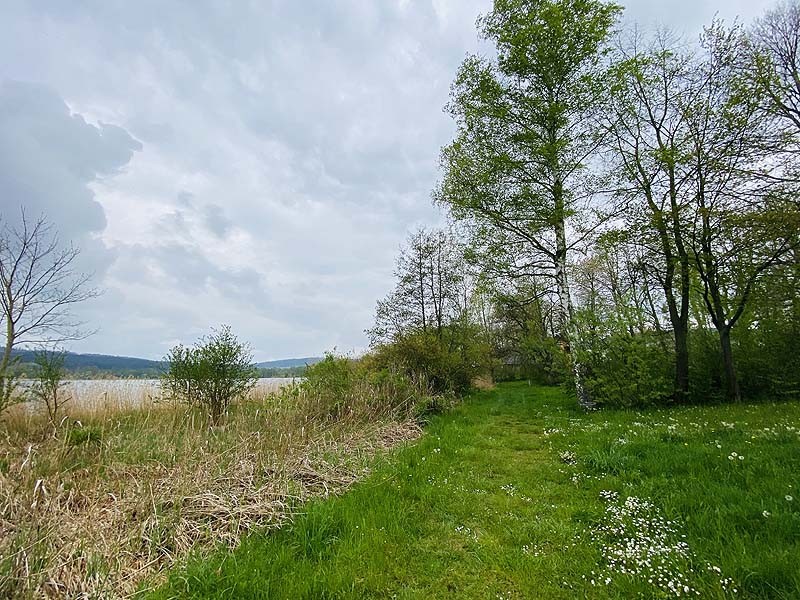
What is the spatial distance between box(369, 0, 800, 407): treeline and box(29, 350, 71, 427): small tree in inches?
350

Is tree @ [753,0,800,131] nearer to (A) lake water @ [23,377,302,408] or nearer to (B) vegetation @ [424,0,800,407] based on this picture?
(B) vegetation @ [424,0,800,407]

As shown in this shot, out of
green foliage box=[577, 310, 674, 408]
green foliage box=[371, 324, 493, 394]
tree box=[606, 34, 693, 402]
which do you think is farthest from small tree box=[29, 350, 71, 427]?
tree box=[606, 34, 693, 402]

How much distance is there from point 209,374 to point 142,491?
599cm

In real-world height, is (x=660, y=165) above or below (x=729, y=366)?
above

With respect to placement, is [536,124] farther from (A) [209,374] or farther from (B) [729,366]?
(A) [209,374]

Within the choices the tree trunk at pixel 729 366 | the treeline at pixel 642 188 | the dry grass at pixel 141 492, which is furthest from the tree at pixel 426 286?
the dry grass at pixel 141 492

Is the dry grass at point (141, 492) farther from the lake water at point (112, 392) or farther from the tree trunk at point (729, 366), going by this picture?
the tree trunk at point (729, 366)

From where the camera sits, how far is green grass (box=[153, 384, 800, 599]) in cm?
247

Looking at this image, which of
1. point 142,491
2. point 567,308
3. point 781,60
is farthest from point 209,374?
point 781,60

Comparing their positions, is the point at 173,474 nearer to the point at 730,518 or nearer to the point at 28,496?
the point at 28,496

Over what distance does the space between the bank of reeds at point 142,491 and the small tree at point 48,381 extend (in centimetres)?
32

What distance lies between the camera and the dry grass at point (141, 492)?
252 cm

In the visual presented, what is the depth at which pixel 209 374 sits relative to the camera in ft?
29.4

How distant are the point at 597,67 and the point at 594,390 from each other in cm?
1017
